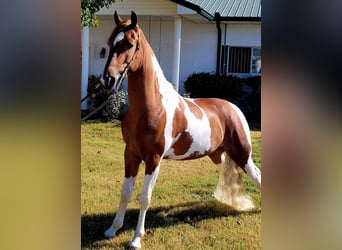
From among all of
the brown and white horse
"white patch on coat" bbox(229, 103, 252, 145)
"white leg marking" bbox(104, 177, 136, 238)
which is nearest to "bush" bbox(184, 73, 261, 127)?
"white patch on coat" bbox(229, 103, 252, 145)

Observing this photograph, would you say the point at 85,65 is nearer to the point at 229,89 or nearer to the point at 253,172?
the point at 229,89

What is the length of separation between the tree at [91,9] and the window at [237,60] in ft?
4.32

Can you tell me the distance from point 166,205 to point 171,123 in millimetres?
500

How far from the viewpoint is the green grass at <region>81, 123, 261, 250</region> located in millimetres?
2318

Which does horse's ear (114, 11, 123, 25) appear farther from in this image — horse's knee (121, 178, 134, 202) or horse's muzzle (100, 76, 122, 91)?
horse's knee (121, 178, 134, 202)

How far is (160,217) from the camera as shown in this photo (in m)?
2.44

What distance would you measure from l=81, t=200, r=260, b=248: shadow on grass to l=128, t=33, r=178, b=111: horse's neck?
0.62m

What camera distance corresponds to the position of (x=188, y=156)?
8.04 feet

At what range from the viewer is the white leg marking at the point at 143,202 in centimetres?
229

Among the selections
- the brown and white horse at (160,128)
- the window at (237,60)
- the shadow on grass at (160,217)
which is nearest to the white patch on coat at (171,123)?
the brown and white horse at (160,128)

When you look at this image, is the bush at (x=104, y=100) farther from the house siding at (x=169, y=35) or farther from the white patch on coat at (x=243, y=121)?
the white patch on coat at (x=243, y=121)

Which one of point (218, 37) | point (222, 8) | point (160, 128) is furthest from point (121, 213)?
point (218, 37)

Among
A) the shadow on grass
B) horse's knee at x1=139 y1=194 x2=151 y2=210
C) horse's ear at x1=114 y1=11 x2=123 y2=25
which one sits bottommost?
the shadow on grass
